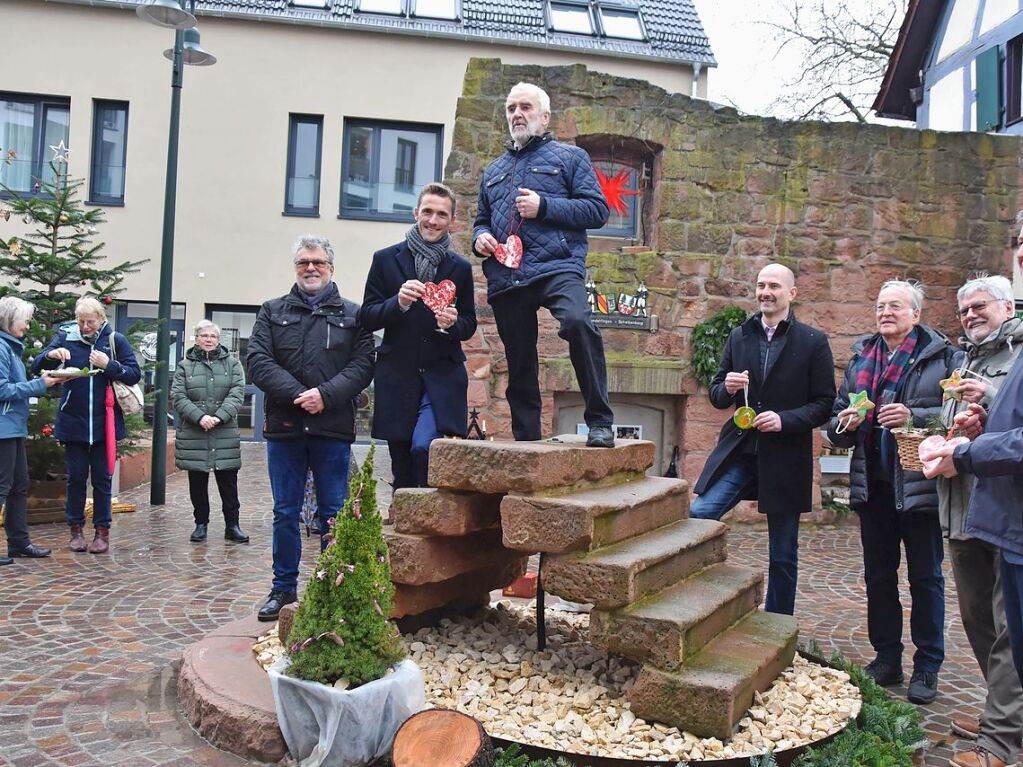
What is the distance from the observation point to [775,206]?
896 centimetres

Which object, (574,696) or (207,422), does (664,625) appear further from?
(207,422)

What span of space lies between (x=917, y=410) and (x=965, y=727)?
1411 mm

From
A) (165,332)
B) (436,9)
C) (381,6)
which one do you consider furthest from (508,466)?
(436,9)

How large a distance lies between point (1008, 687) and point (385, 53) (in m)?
15.0

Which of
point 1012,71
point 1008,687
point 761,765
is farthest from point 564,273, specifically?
point 1012,71

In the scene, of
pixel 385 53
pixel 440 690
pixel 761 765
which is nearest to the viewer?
pixel 761 765

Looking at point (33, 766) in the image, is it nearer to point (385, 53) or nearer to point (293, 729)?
point (293, 729)

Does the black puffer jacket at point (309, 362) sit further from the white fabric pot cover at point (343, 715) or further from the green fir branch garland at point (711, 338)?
the green fir branch garland at point (711, 338)

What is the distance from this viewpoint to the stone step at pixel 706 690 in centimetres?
319

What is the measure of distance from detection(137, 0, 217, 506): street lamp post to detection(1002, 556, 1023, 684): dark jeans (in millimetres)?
8122

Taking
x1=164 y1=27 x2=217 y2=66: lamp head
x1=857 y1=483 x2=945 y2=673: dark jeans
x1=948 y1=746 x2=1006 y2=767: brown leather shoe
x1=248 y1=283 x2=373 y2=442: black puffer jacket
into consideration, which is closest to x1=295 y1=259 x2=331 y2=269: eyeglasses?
x1=248 y1=283 x2=373 y2=442: black puffer jacket

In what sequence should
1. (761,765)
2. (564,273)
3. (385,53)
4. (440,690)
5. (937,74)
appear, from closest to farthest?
(761,765) → (440,690) → (564,273) → (937,74) → (385,53)

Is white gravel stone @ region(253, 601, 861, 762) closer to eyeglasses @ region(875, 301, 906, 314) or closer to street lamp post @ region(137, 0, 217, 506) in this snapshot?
eyeglasses @ region(875, 301, 906, 314)

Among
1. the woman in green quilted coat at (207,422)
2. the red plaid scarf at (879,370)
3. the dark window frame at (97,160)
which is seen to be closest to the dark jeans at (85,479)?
the woman in green quilted coat at (207,422)
